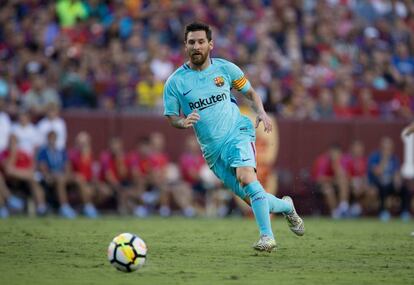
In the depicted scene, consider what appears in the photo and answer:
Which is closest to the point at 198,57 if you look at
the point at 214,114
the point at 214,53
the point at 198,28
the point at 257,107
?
the point at 198,28

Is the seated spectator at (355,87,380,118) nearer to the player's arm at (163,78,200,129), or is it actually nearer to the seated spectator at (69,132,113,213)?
the seated spectator at (69,132,113,213)

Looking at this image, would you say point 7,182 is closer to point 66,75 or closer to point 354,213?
point 66,75

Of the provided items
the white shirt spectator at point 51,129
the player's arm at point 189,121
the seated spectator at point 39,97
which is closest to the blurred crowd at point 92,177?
the white shirt spectator at point 51,129

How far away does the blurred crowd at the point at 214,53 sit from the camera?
20.5 meters

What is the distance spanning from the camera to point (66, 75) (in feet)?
66.1

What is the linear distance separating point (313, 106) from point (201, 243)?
1014cm

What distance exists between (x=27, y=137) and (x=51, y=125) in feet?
1.99

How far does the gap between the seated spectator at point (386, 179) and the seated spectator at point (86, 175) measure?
5.79 m

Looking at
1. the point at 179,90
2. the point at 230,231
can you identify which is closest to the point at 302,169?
the point at 230,231

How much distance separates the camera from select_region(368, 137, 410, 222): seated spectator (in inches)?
804

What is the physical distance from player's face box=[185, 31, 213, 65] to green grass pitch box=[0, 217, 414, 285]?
7.16ft

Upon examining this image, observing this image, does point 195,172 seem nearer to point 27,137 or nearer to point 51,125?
point 51,125

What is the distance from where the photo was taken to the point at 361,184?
2061 cm

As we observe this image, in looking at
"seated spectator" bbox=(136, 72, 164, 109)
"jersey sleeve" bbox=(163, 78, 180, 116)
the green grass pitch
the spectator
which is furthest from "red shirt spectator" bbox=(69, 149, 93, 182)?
"jersey sleeve" bbox=(163, 78, 180, 116)
